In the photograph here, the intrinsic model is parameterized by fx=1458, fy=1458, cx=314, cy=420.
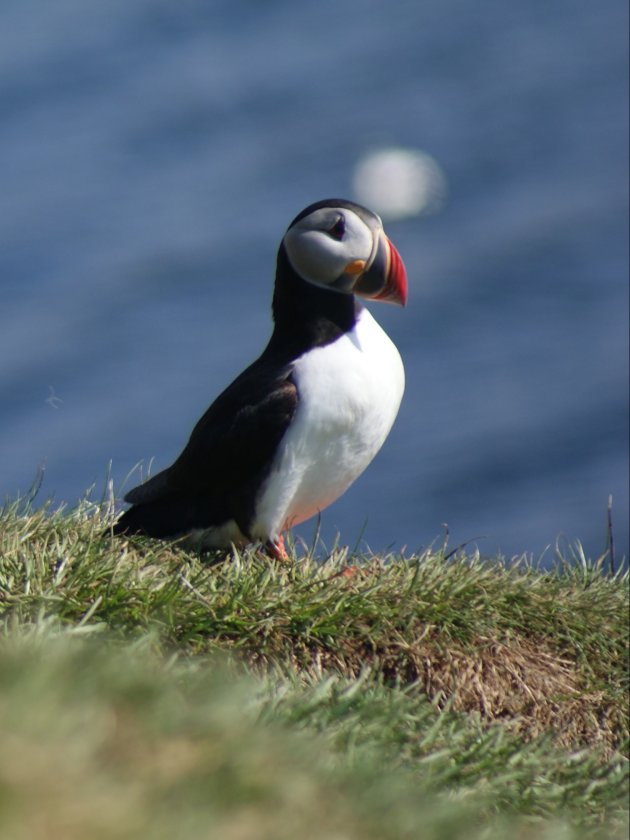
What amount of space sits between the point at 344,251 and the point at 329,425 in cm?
62

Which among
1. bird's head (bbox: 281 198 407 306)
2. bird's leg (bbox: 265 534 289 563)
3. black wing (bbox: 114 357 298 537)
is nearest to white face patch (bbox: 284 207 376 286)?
bird's head (bbox: 281 198 407 306)

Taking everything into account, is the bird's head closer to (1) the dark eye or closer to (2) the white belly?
(1) the dark eye

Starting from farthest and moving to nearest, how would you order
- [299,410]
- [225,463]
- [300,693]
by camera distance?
[225,463], [299,410], [300,693]

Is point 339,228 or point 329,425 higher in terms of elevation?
point 339,228

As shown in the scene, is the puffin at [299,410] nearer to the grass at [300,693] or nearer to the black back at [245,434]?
the black back at [245,434]

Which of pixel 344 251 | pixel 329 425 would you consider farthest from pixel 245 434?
pixel 344 251

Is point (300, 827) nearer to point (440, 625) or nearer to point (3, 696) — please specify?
point (3, 696)

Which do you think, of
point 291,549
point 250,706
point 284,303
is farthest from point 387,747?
point 284,303

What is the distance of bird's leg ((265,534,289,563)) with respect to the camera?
4.87 meters

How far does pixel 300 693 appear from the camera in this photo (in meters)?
3.46

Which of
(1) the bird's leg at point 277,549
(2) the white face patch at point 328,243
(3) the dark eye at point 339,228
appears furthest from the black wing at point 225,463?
(3) the dark eye at point 339,228

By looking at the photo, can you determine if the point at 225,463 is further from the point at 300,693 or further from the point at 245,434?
the point at 300,693

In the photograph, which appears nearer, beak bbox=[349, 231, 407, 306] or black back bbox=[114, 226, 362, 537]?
black back bbox=[114, 226, 362, 537]

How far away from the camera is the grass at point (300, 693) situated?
2.31 m
